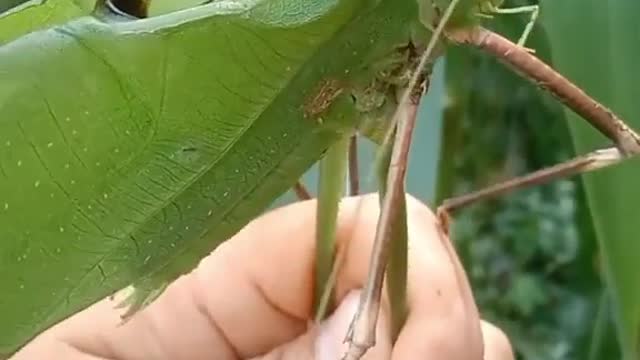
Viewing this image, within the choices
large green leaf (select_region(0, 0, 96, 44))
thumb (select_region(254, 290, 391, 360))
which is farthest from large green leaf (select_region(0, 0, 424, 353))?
thumb (select_region(254, 290, 391, 360))

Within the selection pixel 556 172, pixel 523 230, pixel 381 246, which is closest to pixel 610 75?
pixel 556 172

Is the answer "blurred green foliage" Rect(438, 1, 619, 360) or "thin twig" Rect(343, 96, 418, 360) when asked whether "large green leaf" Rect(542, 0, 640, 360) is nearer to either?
"thin twig" Rect(343, 96, 418, 360)

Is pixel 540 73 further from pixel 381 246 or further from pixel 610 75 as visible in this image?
pixel 610 75

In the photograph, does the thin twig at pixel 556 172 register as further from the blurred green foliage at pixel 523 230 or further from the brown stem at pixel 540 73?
the blurred green foliage at pixel 523 230

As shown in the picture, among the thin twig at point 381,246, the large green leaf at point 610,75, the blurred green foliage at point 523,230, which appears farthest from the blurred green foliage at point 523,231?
the thin twig at point 381,246

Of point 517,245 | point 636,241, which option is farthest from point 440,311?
point 517,245

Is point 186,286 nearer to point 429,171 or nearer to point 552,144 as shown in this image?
point 429,171
